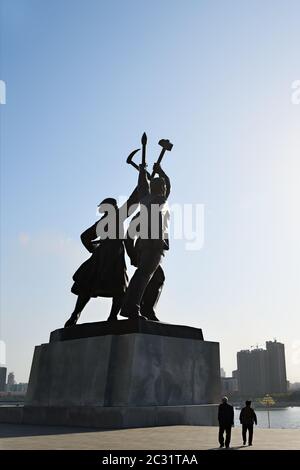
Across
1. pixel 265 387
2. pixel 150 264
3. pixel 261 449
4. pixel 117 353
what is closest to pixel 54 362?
pixel 117 353

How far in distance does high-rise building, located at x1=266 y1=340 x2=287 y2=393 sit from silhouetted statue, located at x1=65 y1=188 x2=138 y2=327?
85.1 m

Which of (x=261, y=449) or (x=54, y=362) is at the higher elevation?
(x=54, y=362)

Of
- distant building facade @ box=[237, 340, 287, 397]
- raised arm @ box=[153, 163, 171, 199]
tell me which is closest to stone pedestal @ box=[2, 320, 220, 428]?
raised arm @ box=[153, 163, 171, 199]

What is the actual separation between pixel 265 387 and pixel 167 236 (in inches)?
3381

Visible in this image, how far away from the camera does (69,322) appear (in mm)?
14195

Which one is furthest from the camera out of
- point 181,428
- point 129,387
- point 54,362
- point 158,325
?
point 54,362

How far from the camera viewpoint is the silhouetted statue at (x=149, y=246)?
1285cm

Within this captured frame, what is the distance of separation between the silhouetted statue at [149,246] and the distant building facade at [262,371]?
83.8 m

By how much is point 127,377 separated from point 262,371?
8976cm

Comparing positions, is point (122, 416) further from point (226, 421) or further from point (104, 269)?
point (104, 269)

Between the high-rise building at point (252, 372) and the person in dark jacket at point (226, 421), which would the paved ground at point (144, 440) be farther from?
the high-rise building at point (252, 372)

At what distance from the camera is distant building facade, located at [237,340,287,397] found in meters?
92.5
